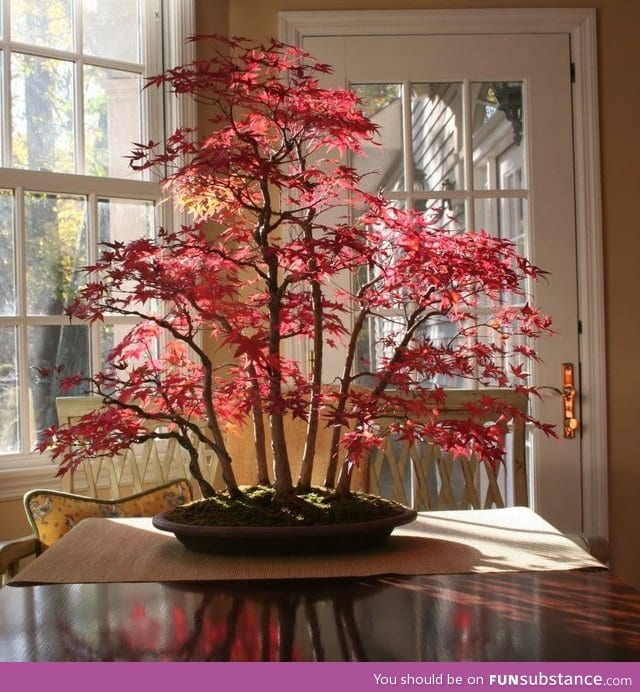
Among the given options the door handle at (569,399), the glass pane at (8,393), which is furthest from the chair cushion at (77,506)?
the door handle at (569,399)

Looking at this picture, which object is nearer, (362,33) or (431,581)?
(431,581)

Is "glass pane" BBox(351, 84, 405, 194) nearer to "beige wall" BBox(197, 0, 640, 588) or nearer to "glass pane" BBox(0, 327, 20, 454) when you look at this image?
"beige wall" BBox(197, 0, 640, 588)

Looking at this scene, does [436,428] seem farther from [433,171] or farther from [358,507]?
[433,171]

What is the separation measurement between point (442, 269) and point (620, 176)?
7.68 ft

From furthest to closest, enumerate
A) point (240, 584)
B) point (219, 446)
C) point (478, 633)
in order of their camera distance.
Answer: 1. point (219, 446)
2. point (240, 584)
3. point (478, 633)

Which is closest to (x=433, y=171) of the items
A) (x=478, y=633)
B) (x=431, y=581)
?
(x=431, y=581)

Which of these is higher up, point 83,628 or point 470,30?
point 470,30

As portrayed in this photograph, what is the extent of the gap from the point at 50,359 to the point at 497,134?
1.98 m

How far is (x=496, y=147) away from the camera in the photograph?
12.7 feet

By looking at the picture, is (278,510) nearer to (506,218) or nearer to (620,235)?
(506,218)

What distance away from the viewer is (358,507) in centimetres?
181

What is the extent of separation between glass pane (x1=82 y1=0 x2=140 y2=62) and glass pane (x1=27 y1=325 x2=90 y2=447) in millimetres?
1054
